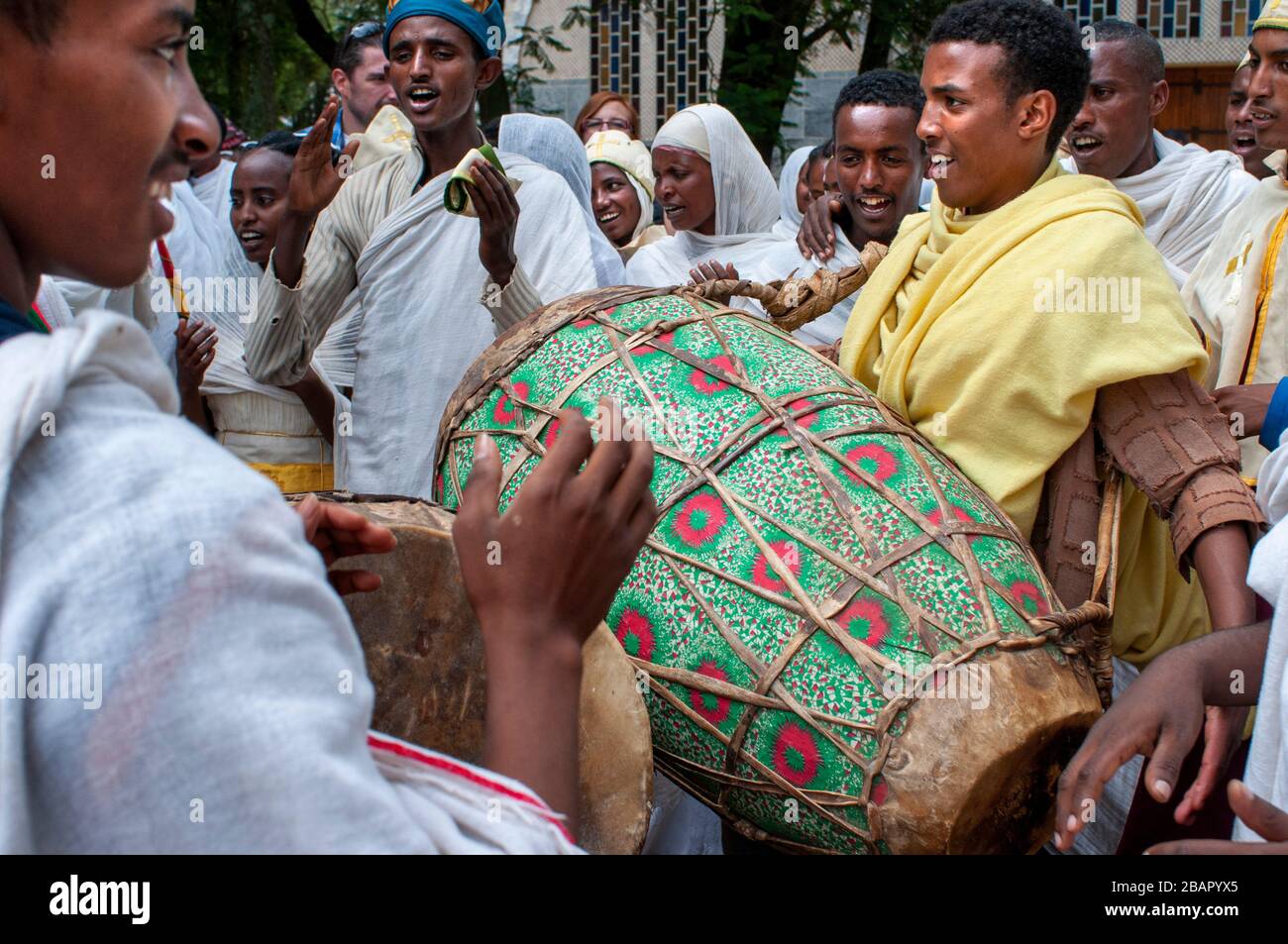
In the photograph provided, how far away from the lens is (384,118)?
5172mm

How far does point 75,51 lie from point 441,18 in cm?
307

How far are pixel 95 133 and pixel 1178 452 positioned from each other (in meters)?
1.94

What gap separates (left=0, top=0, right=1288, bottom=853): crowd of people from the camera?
37.8 inches

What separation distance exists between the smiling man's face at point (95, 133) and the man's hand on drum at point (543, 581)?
405mm

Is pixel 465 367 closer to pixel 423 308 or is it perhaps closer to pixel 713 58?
pixel 423 308

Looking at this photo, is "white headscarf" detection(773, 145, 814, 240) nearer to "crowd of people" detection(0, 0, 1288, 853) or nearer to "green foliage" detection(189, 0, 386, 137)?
"crowd of people" detection(0, 0, 1288, 853)

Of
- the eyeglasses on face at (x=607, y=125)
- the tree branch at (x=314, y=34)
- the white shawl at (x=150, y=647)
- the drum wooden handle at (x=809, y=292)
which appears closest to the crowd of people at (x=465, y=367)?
the white shawl at (x=150, y=647)

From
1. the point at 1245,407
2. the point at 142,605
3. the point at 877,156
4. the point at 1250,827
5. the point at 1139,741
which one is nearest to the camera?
the point at 142,605

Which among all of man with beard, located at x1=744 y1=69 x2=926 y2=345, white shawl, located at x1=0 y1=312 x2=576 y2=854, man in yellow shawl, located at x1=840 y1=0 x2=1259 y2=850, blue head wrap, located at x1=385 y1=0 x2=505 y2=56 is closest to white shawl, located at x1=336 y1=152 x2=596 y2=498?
blue head wrap, located at x1=385 y1=0 x2=505 y2=56

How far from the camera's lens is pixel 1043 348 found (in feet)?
8.06

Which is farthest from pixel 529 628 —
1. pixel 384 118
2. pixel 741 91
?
pixel 741 91

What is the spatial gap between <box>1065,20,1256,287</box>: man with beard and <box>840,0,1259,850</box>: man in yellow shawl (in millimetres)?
2317

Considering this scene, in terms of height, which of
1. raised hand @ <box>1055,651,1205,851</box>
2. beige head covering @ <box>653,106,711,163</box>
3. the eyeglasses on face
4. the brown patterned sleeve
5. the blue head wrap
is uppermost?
the blue head wrap

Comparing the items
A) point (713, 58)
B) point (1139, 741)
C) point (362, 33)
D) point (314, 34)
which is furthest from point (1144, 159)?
point (713, 58)
